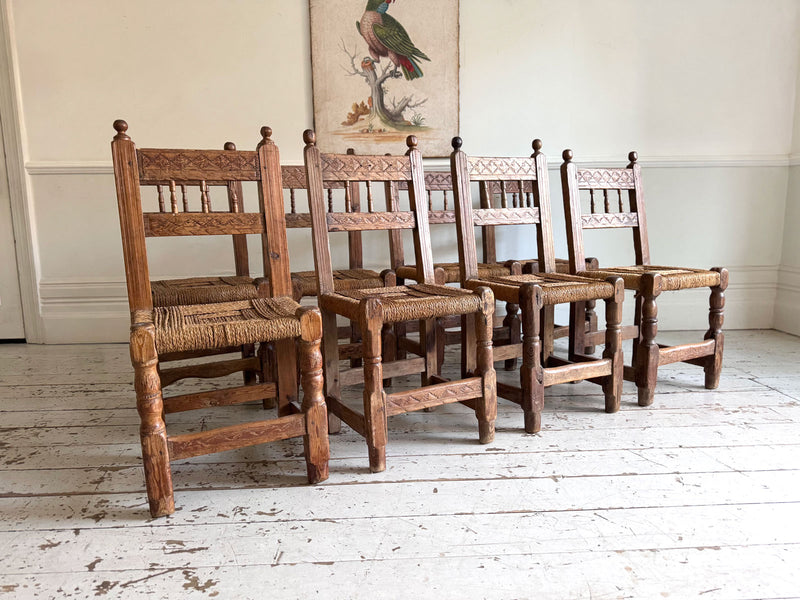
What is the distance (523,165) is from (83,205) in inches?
98.9

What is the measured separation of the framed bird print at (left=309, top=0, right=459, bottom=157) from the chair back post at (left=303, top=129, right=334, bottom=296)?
4.81 feet

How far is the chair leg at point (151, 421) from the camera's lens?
1.26 metres

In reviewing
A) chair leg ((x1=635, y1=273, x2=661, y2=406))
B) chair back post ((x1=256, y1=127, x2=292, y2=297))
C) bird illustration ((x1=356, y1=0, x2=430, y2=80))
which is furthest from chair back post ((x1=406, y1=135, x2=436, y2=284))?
bird illustration ((x1=356, y1=0, x2=430, y2=80))

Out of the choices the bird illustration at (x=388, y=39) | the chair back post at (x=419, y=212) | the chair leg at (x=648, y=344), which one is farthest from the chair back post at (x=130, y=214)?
the bird illustration at (x=388, y=39)

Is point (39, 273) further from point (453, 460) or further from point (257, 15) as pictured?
point (453, 460)

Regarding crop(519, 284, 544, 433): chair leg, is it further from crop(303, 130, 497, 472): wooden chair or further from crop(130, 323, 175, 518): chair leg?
crop(130, 323, 175, 518): chair leg

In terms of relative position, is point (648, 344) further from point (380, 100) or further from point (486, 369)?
point (380, 100)

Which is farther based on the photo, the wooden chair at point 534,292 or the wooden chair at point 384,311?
the wooden chair at point 534,292

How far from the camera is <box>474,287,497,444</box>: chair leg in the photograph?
1678 millimetres

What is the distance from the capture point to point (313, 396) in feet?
4.78

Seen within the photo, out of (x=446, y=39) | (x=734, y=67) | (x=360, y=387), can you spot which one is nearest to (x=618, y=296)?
(x=360, y=387)

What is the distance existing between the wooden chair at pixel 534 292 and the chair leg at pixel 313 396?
686 millimetres

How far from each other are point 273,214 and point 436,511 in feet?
3.19

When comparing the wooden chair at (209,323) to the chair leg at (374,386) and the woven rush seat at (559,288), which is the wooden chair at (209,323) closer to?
the chair leg at (374,386)
